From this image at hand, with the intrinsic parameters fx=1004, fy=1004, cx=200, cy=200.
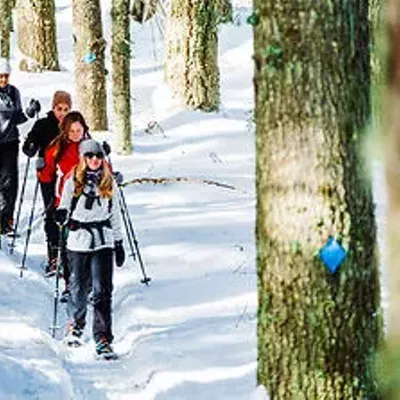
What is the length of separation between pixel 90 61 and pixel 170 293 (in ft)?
25.5

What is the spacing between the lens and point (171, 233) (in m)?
11.5

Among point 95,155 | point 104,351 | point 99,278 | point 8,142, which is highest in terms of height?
point 95,155

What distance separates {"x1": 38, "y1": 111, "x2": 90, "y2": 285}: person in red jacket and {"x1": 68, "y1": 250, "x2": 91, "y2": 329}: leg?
2.67 ft

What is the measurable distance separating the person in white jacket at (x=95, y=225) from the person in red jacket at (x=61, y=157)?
0.61 metres

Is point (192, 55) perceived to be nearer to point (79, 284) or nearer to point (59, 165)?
point (59, 165)

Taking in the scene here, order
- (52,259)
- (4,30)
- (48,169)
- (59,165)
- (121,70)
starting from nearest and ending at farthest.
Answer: (59,165), (48,169), (52,259), (121,70), (4,30)

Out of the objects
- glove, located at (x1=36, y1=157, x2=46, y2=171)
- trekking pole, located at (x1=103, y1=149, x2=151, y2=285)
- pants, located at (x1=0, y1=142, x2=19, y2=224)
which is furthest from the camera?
pants, located at (x1=0, y1=142, x2=19, y2=224)

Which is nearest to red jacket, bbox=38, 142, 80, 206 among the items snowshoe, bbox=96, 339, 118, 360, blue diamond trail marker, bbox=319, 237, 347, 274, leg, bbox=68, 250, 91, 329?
leg, bbox=68, 250, 91, 329

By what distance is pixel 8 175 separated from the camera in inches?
445

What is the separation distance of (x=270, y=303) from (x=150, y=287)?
15.4 ft

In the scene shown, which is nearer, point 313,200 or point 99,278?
point 313,200

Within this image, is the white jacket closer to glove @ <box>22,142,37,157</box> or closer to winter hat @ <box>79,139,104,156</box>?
winter hat @ <box>79,139,104,156</box>

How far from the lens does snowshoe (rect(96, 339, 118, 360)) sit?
7.98m

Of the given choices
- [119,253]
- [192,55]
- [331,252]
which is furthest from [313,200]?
[192,55]
